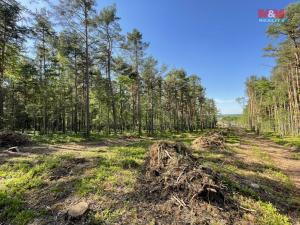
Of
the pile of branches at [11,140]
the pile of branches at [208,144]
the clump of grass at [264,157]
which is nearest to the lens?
the clump of grass at [264,157]

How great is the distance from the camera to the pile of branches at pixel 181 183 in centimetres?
427

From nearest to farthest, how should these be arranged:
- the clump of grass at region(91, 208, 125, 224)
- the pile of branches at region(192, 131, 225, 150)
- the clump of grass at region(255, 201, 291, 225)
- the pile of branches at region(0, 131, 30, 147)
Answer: the clump of grass at region(91, 208, 125, 224) → the clump of grass at region(255, 201, 291, 225) → the pile of branches at region(0, 131, 30, 147) → the pile of branches at region(192, 131, 225, 150)

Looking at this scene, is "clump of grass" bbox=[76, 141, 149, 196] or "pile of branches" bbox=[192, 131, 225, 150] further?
"pile of branches" bbox=[192, 131, 225, 150]

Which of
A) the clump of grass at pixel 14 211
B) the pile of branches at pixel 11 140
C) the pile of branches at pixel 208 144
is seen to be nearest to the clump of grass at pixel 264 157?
the pile of branches at pixel 208 144

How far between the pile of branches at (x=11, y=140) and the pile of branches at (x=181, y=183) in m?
9.31

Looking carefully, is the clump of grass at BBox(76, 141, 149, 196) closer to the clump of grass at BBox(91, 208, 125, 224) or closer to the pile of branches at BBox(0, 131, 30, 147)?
the clump of grass at BBox(91, 208, 125, 224)

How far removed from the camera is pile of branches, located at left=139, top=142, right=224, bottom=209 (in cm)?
427

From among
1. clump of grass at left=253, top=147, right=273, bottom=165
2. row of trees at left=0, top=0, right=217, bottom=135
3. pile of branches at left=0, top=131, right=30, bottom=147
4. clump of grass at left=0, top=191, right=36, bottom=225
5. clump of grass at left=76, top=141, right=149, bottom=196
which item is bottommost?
clump of grass at left=253, top=147, right=273, bottom=165

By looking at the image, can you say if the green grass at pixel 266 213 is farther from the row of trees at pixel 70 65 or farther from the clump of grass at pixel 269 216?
the row of trees at pixel 70 65

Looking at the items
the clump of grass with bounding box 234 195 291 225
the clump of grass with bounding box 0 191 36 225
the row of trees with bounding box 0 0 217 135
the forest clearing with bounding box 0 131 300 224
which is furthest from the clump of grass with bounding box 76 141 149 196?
the row of trees with bounding box 0 0 217 135

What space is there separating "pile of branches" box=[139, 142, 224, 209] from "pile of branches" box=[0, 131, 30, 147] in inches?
366

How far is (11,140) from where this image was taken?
1056 cm

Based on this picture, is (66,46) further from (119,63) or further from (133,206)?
(133,206)

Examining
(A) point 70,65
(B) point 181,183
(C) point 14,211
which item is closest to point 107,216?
(B) point 181,183
